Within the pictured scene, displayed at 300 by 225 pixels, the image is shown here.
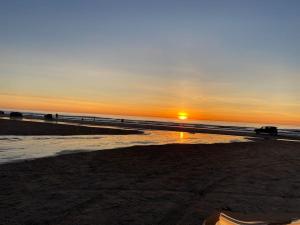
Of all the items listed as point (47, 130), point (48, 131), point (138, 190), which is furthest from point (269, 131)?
point (138, 190)

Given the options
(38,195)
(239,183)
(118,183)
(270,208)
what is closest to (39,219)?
(38,195)

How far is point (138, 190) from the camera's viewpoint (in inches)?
531

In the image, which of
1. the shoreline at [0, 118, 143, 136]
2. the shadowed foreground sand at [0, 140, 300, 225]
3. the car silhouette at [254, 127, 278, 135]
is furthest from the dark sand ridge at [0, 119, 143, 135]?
the shadowed foreground sand at [0, 140, 300, 225]

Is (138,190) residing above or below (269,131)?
below

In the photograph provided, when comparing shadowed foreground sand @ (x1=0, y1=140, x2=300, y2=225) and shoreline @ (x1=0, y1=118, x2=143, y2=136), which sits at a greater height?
shoreline @ (x1=0, y1=118, x2=143, y2=136)

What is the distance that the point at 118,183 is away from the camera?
14.8m

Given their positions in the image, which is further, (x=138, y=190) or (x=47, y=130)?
(x=47, y=130)

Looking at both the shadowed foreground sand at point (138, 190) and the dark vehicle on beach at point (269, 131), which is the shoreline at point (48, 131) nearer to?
the dark vehicle on beach at point (269, 131)

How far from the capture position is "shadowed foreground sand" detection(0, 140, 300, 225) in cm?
1031

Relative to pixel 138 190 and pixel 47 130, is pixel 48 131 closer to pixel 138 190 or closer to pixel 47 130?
pixel 47 130

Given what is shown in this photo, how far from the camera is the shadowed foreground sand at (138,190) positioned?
406 inches

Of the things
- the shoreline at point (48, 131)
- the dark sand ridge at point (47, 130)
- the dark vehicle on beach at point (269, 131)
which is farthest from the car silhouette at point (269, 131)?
the dark sand ridge at point (47, 130)

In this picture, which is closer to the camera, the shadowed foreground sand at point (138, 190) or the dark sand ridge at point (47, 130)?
the shadowed foreground sand at point (138, 190)

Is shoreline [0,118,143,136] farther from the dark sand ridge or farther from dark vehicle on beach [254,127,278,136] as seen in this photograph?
dark vehicle on beach [254,127,278,136]
